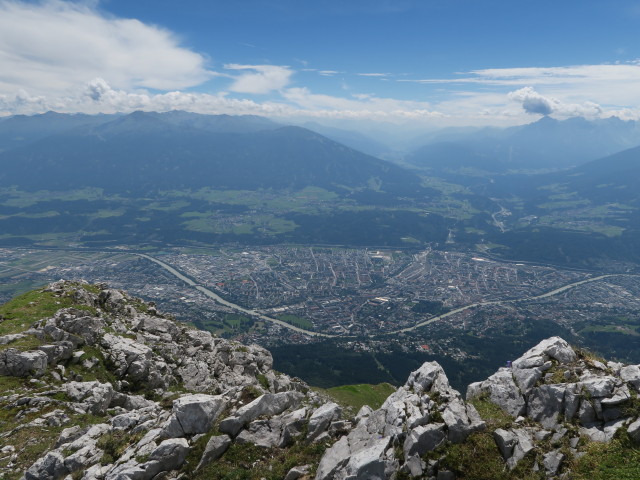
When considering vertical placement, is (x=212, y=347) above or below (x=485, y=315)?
above

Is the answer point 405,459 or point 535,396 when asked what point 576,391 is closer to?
point 535,396

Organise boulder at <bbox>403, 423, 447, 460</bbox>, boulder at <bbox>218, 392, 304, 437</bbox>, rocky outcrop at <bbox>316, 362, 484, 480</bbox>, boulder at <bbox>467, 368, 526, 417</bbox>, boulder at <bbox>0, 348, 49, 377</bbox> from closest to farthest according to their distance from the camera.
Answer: rocky outcrop at <bbox>316, 362, 484, 480</bbox> → boulder at <bbox>403, 423, 447, 460</bbox> → boulder at <bbox>467, 368, 526, 417</bbox> → boulder at <bbox>218, 392, 304, 437</bbox> → boulder at <bbox>0, 348, 49, 377</bbox>

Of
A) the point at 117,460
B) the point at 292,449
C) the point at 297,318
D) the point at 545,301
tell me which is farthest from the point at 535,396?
the point at 545,301

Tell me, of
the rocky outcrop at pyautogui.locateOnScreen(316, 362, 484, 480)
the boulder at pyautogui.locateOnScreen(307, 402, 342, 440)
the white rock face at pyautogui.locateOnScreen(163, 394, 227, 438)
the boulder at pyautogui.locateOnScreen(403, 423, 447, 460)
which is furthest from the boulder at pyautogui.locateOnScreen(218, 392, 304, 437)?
the boulder at pyautogui.locateOnScreen(403, 423, 447, 460)

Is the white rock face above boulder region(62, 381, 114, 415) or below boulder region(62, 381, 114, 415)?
above

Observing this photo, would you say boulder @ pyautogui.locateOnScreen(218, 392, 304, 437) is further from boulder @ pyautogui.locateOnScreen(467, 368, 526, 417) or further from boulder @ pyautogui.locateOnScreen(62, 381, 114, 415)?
boulder @ pyautogui.locateOnScreen(62, 381, 114, 415)

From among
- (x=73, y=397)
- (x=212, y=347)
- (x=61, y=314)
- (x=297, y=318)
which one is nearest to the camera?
(x=73, y=397)

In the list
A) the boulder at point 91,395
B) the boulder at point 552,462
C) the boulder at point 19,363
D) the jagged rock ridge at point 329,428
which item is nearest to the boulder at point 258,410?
the jagged rock ridge at point 329,428

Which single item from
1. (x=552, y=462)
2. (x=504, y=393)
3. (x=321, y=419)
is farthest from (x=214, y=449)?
(x=504, y=393)

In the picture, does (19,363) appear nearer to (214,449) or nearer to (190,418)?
(190,418)
